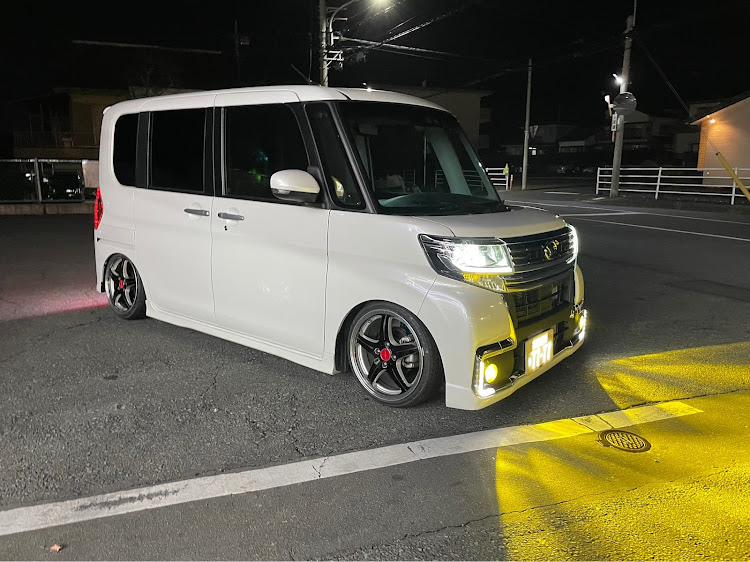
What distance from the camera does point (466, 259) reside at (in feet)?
11.3

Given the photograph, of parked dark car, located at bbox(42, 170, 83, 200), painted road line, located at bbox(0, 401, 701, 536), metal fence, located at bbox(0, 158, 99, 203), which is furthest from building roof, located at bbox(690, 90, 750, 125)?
painted road line, located at bbox(0, 401, 701, 536)

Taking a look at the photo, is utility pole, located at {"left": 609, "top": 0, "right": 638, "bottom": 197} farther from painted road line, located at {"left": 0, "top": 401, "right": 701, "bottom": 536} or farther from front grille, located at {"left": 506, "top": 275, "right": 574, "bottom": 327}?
painted road line, located at {"left": 0, "top": 401, "right": 701, "bottom": 536}

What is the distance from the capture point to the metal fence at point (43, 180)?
15.4 meters

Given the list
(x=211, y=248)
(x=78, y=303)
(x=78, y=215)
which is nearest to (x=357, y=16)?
(x=78, y=215)

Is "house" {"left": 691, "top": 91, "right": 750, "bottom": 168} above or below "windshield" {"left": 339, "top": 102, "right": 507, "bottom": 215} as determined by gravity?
above

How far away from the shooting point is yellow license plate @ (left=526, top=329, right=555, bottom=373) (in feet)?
12.1

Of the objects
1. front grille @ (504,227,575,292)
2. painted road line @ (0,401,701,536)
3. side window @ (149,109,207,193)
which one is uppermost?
side window @ (149,109,207,193)

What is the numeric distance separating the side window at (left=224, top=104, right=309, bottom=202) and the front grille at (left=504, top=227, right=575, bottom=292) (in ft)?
4.97

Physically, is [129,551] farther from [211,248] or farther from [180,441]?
[211,248]

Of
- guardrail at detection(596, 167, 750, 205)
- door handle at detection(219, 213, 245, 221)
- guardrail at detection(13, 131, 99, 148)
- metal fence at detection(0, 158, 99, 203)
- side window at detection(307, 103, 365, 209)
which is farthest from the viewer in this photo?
guardrail at detection(13, 131, 99, 148)

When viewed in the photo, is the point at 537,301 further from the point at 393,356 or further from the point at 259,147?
the point at 259,147

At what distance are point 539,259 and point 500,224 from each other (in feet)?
1.17

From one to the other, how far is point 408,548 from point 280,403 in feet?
5.48

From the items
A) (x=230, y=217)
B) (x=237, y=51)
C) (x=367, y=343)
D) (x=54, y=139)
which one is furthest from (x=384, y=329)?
(x=54, y=139)
